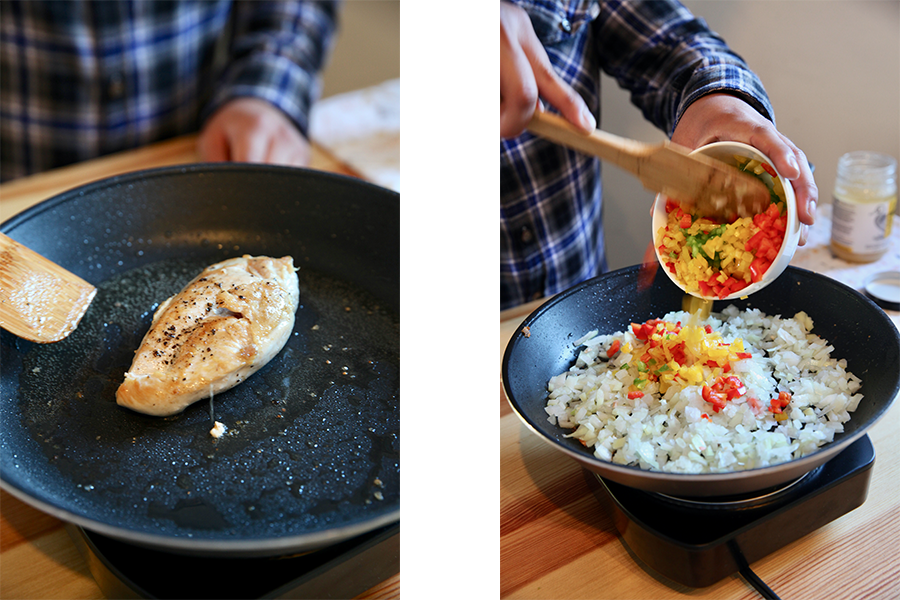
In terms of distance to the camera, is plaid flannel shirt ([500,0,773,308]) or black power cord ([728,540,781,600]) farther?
plaid flannel shirt ([500,0,773,308])

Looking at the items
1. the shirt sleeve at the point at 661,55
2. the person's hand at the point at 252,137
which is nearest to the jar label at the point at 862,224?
the shirt sleeve at the point at 661,55

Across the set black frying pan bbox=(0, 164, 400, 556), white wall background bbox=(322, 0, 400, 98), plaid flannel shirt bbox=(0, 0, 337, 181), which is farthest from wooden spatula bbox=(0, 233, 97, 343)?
white wall background bbox=(322, 0, 400, 98)

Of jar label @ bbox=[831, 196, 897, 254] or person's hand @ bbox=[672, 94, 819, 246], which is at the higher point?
person's hand @ bbox=[672, 94, 819, 246]

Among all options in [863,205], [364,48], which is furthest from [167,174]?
[364,48]

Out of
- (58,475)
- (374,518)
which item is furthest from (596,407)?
(58,475)

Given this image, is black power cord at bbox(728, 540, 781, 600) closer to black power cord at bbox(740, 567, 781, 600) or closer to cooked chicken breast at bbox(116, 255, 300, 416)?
black power cord at bbox(740, 567, 781, 600)

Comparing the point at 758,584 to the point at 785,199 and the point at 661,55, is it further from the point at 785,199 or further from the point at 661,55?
the point at 661,55
